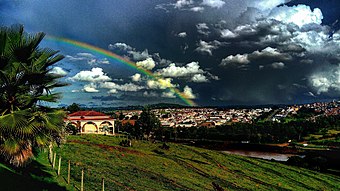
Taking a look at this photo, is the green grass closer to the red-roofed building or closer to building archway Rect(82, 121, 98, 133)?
the red-roofed building

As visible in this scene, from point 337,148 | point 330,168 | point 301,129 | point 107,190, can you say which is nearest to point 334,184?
point 330,168

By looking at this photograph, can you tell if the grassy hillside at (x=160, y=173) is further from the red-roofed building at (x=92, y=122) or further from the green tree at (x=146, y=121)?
the red-roofed building at (x=92, y=122)

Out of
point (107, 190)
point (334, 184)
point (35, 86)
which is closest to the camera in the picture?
point (35, 86)

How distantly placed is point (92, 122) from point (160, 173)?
48.7 m

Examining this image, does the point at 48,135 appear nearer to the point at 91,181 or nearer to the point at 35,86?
the point at 35,86

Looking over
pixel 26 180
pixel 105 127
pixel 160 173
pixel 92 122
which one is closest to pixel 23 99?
pixel 26 180

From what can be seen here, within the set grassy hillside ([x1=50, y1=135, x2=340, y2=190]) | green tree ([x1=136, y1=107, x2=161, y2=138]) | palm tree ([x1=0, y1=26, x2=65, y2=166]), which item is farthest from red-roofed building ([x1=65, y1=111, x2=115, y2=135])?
palm tree ([x1=0, y1=26, x2=65, y2=166])

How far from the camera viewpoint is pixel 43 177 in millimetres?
14375

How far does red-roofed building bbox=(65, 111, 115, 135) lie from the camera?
2808 inches

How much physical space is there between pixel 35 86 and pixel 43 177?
4867mm

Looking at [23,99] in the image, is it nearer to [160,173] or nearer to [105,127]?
[160,173]

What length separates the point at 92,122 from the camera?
72938 mm

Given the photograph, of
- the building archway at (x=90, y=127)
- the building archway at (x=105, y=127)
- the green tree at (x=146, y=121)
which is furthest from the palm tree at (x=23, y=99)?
the green tree at (x=146, y=121)

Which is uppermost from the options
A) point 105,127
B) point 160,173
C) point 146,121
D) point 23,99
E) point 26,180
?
point 23,99
